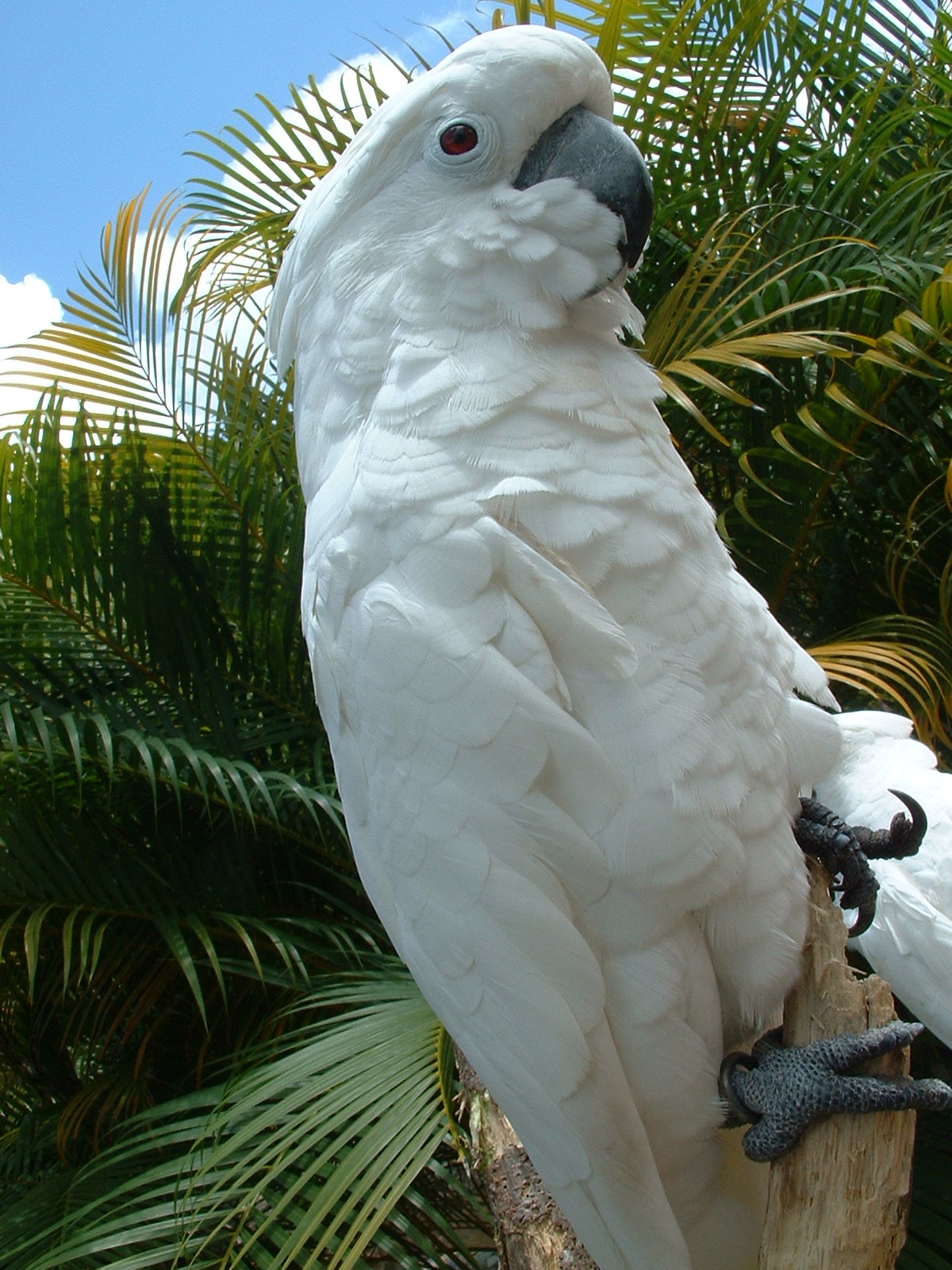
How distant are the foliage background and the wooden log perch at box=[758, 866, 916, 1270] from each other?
0.81 metres

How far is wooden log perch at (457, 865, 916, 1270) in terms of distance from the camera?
0.74 metres

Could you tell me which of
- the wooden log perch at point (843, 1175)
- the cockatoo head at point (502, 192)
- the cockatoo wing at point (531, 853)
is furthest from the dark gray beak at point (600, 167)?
the wooden log perch at point (843, 1175)

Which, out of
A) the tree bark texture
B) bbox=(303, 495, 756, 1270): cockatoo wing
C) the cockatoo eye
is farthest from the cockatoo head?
the tree bark texture

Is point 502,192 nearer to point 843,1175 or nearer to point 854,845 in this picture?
point 854,845

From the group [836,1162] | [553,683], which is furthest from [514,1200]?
[553,683]

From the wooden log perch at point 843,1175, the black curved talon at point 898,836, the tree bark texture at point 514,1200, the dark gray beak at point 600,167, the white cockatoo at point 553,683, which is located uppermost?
the dark gray beak at point 600,167

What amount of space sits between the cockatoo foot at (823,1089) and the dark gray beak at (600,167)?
0.75 metres

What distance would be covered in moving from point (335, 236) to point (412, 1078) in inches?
45.7

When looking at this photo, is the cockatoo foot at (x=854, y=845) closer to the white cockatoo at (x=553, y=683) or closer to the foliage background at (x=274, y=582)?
the white cockatoo at (x=553, y=683)

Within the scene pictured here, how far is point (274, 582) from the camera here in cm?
209

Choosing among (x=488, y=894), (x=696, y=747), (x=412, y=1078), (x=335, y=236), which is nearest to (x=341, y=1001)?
(x=412, y=1078)

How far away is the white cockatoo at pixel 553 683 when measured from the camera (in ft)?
2.67

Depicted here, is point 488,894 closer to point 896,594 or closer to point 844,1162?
point 844,1162

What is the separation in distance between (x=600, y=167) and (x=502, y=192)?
0.10 metres
